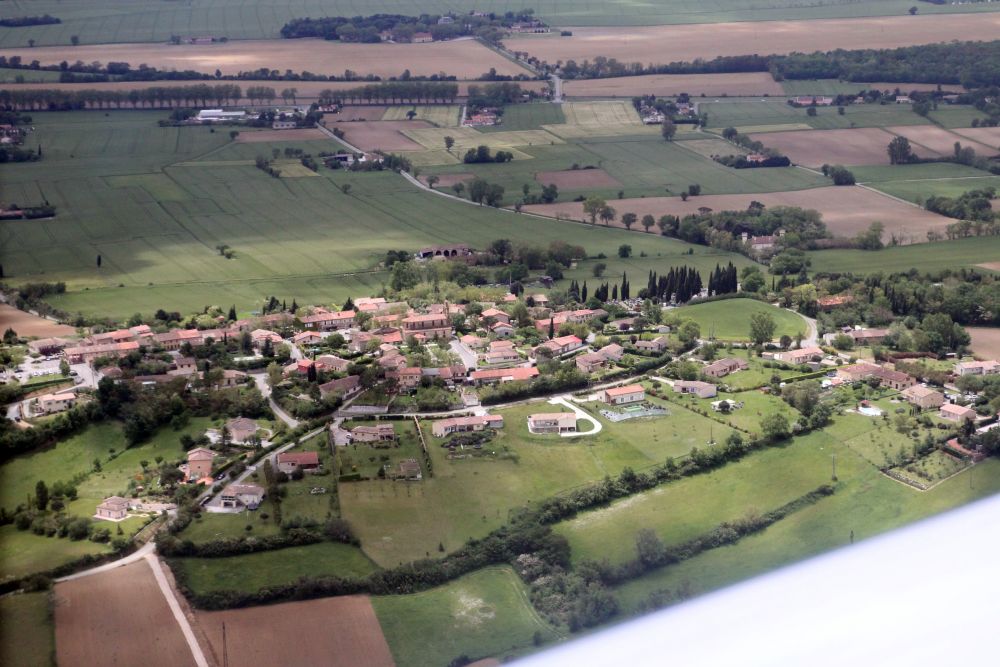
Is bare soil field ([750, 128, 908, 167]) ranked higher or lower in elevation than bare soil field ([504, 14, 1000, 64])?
lower

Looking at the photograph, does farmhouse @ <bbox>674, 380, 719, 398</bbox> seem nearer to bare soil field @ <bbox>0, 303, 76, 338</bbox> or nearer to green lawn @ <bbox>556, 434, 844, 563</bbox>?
green lawn @ <bbox>556, 434, 844, 563</bbox>

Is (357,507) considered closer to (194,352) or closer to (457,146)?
(194,352)

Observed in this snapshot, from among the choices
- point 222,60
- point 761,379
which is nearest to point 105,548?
point 761,379

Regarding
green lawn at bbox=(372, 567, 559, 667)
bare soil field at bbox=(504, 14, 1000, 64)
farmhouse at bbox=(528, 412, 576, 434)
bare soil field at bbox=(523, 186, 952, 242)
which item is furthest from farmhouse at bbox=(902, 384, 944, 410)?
bare soil field at bbox=(504, 14, 1000, 64)

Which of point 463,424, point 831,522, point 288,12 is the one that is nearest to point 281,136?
point 288,12

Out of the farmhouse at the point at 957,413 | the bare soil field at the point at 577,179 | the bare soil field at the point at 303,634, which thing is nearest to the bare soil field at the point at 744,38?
the bare soil field at the point at 577,179

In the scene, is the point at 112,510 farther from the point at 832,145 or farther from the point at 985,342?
the point at 832,145
